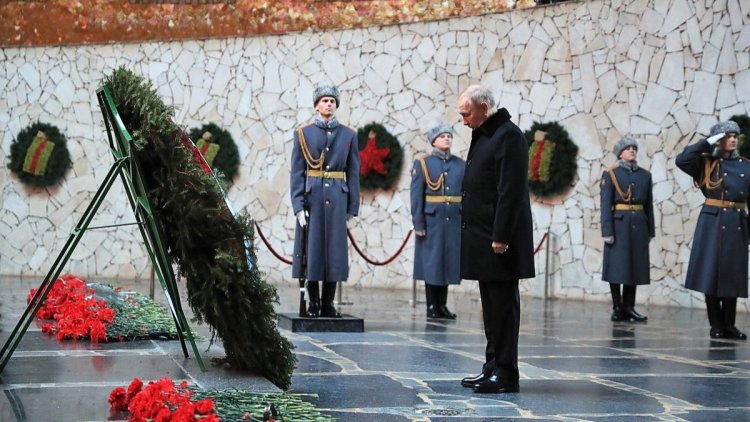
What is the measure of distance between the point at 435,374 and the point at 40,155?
37.4ft

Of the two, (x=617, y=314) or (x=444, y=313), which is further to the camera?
(x=617, y=314)

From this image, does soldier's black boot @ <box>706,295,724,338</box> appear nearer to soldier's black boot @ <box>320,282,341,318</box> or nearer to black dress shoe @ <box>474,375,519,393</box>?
soldier's black boot @ <box>320,282,341,318</box>

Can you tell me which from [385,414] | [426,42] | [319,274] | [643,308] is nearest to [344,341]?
[319,274]

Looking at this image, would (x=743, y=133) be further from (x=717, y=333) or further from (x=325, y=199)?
(x=325, y=199)

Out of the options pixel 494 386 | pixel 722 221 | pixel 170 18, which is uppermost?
pixel 170 18

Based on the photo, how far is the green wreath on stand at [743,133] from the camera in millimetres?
11531

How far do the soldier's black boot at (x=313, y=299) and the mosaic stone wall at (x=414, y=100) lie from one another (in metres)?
5.22

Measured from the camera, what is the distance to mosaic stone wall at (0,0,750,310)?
12633mm

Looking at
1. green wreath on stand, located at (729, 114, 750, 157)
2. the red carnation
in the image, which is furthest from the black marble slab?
green wreath on stand, located at (729, 114, 750, 157)

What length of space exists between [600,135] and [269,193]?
4.93m

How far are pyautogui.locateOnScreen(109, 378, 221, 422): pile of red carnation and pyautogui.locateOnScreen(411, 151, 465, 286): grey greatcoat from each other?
637 centimetres

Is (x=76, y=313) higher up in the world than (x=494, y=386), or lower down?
higher up

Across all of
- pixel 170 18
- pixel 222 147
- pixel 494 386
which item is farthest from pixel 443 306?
pixel 170 18

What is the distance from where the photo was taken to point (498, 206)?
215 inches
